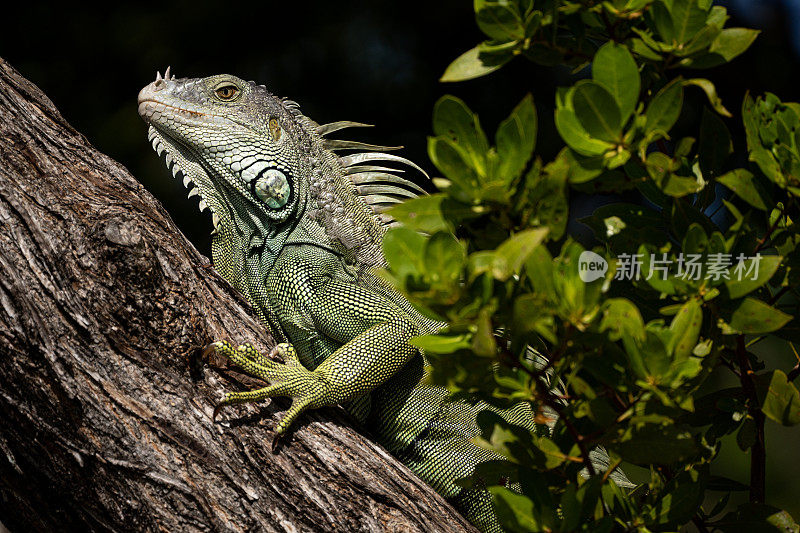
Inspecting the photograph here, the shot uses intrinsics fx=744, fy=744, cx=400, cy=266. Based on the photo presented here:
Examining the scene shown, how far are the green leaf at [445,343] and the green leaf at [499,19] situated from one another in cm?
63

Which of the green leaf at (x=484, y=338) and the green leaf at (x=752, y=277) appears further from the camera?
the green leaf at (x=752, y=277)

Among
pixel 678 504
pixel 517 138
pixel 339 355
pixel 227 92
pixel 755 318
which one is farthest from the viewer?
pixel 227 92

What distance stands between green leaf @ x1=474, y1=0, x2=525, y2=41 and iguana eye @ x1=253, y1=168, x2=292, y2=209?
5.07ft

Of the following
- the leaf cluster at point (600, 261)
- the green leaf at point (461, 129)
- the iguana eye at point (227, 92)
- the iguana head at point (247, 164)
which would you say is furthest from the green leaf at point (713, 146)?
the iguana eye at point (227, 92)

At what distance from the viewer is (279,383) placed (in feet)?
7.47

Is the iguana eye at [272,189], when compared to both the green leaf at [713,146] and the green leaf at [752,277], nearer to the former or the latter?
the green leaf at [713,146]

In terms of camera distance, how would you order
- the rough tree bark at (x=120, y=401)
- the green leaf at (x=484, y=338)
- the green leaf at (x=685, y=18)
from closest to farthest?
the green leaf at (x=484, y=338), the green leaf at (x=685, y=18), the rough tree bark at (x=120, y=401)

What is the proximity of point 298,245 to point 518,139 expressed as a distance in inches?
66.4

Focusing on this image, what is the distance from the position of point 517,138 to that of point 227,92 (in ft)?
6.52

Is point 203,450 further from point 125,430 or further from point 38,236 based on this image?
point 38,236

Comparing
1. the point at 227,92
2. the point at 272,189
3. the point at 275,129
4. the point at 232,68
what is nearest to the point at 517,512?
the point at 272,189

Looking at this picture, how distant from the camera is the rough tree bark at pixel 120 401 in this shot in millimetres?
2014

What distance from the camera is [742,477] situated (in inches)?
181

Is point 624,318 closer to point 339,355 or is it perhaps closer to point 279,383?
point 279,383
